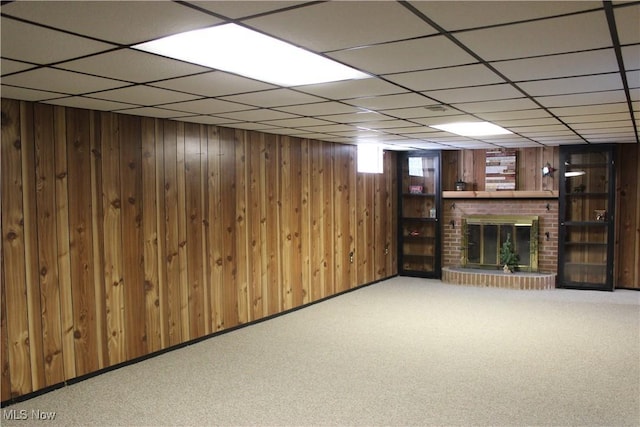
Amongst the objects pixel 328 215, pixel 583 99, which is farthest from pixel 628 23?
pixel 328 215

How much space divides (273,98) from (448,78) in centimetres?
124

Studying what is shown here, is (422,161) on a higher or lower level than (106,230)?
higher

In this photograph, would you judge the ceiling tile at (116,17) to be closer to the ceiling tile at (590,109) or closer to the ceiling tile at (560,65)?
the ceiling tile at (560,65)

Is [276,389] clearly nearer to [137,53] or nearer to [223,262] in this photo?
[223,262]

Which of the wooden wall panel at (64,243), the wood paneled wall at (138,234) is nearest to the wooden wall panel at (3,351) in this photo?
the wood paneled wall at (138,234)

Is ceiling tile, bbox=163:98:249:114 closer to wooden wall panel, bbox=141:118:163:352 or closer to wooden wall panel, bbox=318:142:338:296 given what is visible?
wooden wall panel, bbox=141:118:163:352

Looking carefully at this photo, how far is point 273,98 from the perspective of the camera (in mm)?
3613

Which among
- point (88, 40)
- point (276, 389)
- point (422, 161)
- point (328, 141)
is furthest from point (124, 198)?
point (422, 161)

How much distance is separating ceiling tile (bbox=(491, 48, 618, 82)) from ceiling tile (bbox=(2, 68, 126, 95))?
223 cm

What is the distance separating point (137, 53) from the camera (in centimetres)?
239

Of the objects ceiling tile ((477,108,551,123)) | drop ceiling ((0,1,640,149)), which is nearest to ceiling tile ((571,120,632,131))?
drop ceiling ((0,1,640,149))

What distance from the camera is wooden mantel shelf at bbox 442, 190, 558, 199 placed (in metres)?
7.69

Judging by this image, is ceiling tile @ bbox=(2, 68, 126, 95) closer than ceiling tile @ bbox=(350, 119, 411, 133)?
Yes

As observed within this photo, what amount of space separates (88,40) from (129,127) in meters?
2.27
